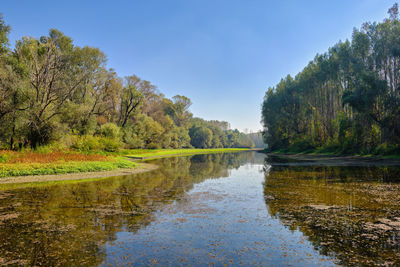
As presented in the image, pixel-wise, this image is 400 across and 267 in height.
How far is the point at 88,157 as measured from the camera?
2384 cm

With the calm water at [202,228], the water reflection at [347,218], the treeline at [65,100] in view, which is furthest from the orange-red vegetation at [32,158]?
the water reflection at [347,218]

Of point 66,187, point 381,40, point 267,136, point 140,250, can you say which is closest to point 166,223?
point 140,250

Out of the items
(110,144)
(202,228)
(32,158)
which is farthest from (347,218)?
(110,144)

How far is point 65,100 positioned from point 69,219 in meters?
28.1

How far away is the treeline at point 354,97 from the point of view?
29.9 m

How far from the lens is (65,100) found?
31.1 meters

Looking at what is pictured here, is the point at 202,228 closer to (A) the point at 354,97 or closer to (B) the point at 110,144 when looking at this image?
(A) the point at 354,97

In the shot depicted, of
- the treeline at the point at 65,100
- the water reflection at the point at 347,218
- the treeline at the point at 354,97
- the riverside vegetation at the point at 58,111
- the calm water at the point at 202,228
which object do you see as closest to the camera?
the calm water at the point at 202,228

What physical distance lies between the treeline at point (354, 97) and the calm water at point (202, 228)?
78.4ft

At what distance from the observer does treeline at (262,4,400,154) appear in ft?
98.1

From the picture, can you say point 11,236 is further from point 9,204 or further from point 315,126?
point 315,126

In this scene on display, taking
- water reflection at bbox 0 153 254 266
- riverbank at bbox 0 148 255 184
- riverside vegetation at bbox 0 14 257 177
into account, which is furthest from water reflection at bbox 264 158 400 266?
riverside vegetation at bbox 0 14 257 177

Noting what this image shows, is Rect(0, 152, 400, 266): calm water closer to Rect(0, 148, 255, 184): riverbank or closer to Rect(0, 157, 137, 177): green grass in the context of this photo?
Rect(0, 148, 255, 184): riverbank

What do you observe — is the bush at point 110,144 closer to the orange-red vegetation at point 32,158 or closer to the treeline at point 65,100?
Result: the treeline at point 65,100
